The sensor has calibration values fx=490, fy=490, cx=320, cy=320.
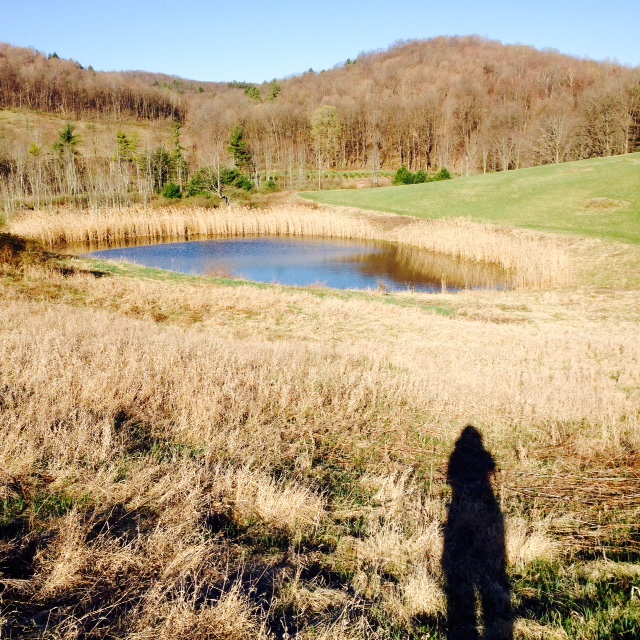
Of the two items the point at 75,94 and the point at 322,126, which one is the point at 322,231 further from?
the point at 75,94

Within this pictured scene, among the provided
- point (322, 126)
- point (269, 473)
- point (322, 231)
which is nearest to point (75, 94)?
point (322, 126)

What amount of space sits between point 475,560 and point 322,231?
29747 mm

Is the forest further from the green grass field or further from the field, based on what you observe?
the field

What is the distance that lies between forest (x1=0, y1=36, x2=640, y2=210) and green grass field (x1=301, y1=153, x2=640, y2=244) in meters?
14.4

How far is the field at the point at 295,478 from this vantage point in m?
2.60

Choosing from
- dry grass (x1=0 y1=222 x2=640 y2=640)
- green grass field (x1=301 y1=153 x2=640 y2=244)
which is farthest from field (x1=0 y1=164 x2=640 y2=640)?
green grass field (x1=301 y1=153 x2=640 y2=244)

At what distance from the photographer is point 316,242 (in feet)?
99.2

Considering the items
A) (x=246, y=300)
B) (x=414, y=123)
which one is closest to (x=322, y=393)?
(x=246, y=300)

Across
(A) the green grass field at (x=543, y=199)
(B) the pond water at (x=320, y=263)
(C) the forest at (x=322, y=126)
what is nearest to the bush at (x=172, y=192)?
(C) the forest at (x=322, y=126)

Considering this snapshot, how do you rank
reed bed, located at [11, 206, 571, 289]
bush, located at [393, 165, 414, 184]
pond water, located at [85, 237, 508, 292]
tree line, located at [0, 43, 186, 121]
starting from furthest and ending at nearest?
tree line, located at [0, 43, 186, 121] → bush, located at [393, 165, 414, 184] → reed bed, located at [11, 206, 571, 289] → pond water, located at [85, 237, 508, 292]

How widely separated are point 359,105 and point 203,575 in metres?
81.9

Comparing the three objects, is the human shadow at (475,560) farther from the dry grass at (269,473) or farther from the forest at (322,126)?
the forest at (322,126)

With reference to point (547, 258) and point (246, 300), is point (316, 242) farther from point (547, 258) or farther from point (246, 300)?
point (246, 300)

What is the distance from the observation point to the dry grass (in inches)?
102
